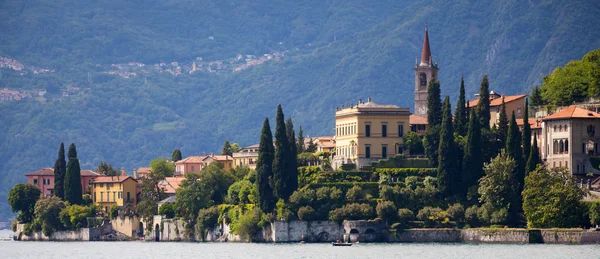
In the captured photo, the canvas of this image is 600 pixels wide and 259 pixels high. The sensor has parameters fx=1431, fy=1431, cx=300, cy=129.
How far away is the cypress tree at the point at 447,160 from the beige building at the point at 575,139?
827 centimetres

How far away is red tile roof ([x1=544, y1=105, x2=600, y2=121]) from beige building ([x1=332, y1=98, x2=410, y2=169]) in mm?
13997

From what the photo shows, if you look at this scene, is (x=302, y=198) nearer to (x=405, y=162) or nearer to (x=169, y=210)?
(x=405, y=162)

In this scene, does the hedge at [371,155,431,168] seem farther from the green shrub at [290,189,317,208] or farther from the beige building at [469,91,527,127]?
the beige building at [469,91,527,127]

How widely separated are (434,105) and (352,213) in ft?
51.7

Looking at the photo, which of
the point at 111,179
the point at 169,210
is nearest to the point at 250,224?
the point at 169,210

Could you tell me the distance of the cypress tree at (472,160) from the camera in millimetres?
114188

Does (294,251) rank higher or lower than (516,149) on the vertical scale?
lower

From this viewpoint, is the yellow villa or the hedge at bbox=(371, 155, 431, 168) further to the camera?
the yellow villa

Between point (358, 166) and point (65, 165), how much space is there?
33424mm

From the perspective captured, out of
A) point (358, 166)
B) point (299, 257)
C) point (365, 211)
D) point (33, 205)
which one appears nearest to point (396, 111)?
point (358, 166)

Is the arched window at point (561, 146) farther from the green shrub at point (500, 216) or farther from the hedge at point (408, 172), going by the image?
the hedge at point (408, 172)

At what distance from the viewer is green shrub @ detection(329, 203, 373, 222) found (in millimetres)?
113250

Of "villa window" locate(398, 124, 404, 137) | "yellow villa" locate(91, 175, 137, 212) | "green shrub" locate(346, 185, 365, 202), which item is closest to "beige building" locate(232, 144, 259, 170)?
"yellow villa" locate(91, 175, 137, 212)

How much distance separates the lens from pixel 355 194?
378ft
